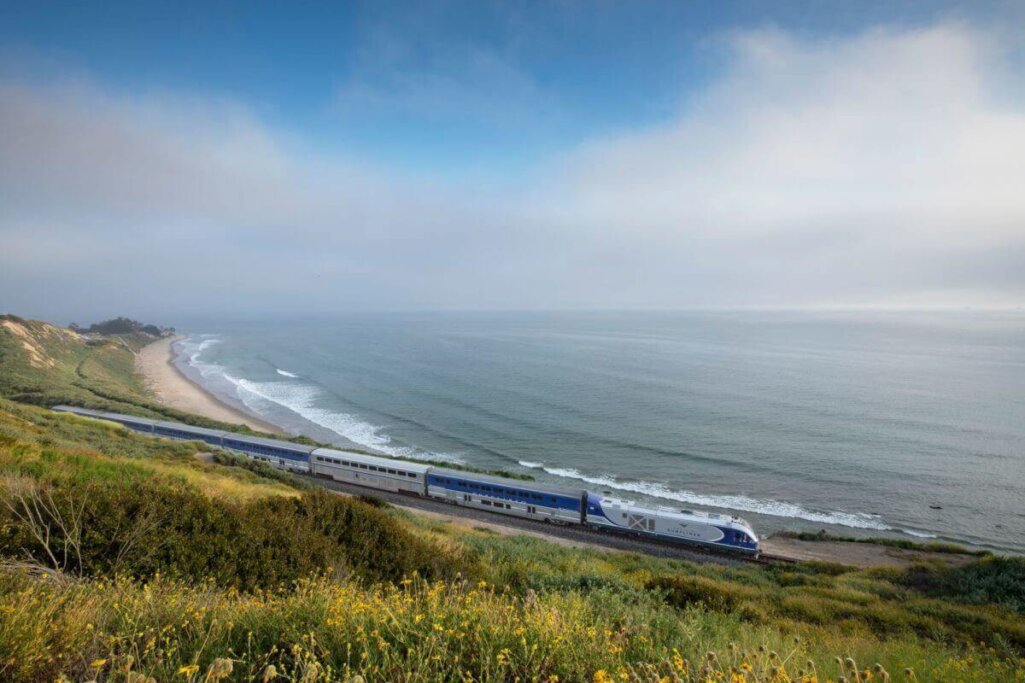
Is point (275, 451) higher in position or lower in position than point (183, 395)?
higher

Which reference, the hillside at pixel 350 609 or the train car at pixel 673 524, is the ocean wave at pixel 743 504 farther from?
the hillside at pixel 350 609

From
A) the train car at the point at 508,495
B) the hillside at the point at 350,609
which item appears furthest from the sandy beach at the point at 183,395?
the hillside at the point at 350,609

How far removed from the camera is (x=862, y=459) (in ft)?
134

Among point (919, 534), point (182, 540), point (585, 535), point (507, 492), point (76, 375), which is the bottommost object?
point (919, 534)

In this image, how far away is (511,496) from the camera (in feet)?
89.9

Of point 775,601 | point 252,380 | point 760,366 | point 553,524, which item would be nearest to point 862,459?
point 553,524

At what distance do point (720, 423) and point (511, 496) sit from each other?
31.7 metres

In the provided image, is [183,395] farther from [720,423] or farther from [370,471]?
[720,423]

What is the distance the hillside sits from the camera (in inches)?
151

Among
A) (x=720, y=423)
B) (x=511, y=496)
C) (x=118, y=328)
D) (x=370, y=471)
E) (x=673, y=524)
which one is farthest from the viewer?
(x=118, y=328)

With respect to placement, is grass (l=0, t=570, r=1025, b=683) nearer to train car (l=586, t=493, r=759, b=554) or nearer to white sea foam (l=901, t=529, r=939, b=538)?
train car (l=586, t=493, r=759, b=554)

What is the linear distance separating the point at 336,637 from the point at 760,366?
3564 inches

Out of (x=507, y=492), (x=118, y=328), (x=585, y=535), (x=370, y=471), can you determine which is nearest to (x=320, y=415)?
(x=370, y=471)

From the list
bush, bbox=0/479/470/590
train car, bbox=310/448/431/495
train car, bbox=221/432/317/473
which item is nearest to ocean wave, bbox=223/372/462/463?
train car, bbox=310/448/431/495
